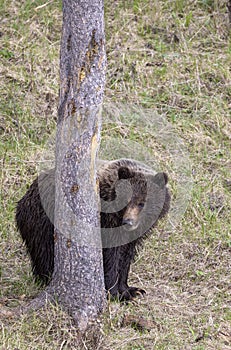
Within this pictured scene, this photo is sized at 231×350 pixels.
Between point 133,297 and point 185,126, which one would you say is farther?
point 185,126

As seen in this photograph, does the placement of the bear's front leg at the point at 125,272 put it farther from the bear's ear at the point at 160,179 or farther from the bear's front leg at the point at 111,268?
the bear's ear at the point at 160,179

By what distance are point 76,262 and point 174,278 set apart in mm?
1639

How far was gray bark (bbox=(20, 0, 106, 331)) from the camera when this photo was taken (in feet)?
15.4

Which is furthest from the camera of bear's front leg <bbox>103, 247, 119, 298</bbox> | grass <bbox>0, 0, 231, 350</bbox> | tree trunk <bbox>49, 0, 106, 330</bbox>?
bear's front leg <bbox>103, 247, 119, 298</bbox>

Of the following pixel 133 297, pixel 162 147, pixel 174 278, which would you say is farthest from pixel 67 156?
pixel 162 147

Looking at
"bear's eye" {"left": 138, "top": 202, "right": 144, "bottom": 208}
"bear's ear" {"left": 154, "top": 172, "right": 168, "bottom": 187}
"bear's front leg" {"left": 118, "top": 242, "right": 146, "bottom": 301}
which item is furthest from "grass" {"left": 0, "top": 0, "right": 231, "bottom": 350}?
"bear's ear" {"left": 154, "top": 172, "right": 168, "bottom": 187}

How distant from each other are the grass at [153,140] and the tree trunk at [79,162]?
0.25 m

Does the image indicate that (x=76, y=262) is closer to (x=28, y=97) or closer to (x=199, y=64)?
(x=28, y=97)

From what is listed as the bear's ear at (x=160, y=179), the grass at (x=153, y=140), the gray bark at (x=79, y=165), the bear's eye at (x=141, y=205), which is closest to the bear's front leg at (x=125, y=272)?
the grass at (x=153, y=140)

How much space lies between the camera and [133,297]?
5.80m

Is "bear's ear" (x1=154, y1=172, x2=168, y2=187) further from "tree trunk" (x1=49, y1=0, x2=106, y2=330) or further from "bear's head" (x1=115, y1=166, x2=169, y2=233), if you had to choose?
"tree trunk" (x1=49, y1=0, x2=106, y2=330)

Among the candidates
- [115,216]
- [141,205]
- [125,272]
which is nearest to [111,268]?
[125,272]

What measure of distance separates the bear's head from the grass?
2.12ft

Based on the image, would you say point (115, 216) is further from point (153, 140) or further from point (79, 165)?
point (153, 140)
